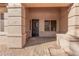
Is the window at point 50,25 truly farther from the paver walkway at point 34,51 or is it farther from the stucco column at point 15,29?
the stucco column at point 15,29

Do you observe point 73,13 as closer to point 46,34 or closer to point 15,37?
point 15,37

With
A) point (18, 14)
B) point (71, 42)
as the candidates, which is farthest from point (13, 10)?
point (71, 42)

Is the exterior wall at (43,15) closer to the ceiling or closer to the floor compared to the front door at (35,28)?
closer to the ceiling

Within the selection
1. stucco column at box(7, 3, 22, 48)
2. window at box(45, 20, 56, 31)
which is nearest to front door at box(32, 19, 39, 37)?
window at box(45, 20, 56, 31)

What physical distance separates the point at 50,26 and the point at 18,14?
9554mm

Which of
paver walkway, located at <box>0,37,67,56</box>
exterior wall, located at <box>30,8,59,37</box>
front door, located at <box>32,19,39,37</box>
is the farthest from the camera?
front door, located at <box>32,19,39,37</box>

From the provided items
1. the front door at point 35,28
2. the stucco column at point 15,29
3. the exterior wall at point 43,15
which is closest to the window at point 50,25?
the exterior wall at point 43,15

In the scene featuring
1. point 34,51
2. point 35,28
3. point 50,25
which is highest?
point 50,25

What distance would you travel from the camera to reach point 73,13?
9883mm

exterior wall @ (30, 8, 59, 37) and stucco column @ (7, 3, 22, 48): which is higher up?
exterior wall @ (30, 8, 59, 37)

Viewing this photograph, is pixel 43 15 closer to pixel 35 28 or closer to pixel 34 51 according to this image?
pixel 35 28

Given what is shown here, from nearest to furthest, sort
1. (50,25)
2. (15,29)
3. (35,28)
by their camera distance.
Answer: (15,29)
(35,28)
(50,25)

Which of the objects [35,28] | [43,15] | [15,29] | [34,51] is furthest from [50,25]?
[34,51]

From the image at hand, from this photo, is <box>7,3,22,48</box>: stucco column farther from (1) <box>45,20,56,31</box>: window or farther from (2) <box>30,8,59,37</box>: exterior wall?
(1) <box>45,20,56,31</box>: window
